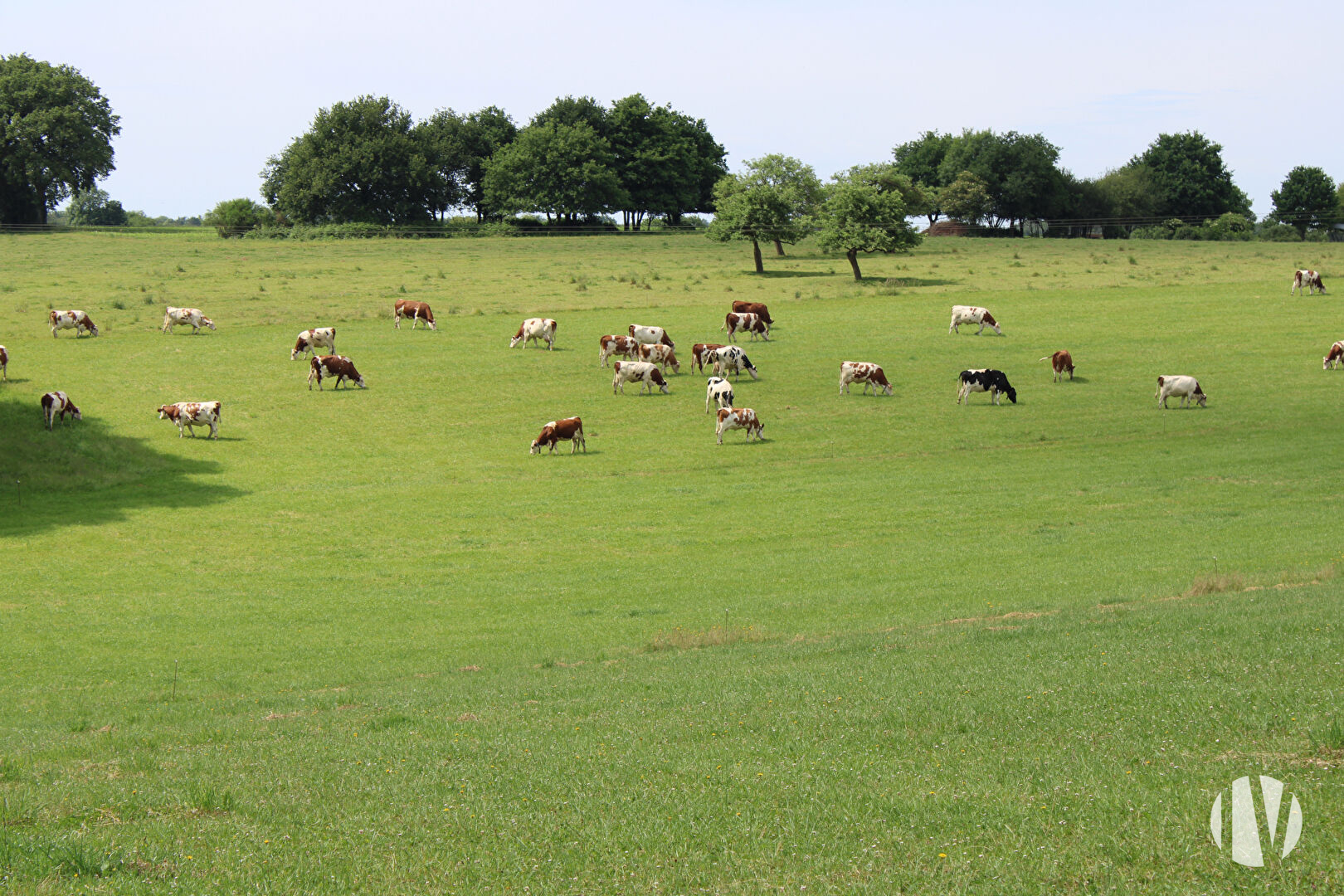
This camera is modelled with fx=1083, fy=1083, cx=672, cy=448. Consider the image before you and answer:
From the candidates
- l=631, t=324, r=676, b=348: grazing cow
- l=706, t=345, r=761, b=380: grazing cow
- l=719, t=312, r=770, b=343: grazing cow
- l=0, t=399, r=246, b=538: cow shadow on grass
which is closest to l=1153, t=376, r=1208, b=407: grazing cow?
l=706, t=345, r=761, b=380: grazing cow

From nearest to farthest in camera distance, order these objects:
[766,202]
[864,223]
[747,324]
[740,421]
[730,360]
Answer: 1. [740,421]
2. [730,360]
3. [747,324]
4. [864,223]
5. [766,202]

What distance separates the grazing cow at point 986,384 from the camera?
41.1 meters

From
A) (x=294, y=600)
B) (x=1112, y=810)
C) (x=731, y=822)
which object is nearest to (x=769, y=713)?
(x=731, y=822)

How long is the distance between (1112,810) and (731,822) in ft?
8.56

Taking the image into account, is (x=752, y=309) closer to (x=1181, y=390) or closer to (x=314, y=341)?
(x=314, y=341)

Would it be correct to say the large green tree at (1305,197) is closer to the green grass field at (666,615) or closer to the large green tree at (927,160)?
the large green tree at (927,160)

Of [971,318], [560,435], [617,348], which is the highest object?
[971,318]

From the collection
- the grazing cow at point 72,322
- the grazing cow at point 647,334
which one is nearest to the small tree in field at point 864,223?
the grazing cow at point 647,334

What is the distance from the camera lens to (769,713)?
11172 millimetres

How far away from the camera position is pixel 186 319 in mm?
54094

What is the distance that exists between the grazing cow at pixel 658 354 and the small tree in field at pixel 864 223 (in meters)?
32.4

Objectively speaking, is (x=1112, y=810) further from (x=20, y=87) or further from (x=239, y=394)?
(x=20, y=87)

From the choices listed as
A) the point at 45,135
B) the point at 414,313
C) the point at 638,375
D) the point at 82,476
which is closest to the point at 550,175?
the point at 45,135

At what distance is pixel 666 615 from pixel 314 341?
→ 35.1m
